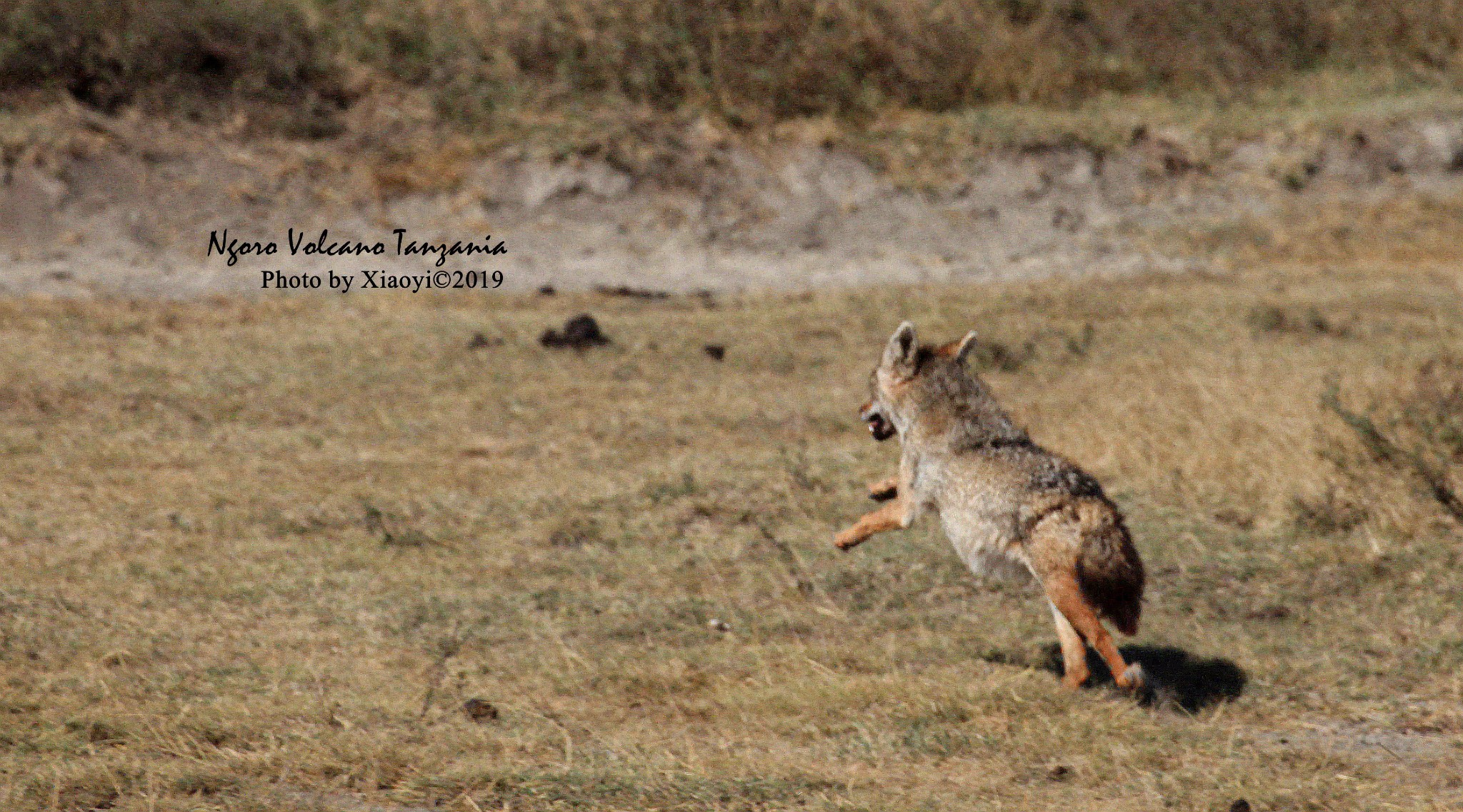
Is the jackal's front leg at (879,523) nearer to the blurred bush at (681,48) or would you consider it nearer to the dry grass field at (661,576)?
the dry grass field at (661,576)

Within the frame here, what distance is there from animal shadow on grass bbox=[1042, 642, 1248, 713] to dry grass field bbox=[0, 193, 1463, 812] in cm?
2

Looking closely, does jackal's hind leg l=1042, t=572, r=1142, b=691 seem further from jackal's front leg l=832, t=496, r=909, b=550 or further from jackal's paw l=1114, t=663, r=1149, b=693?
jackal's front leg l=832, t=496, r=909, b=550

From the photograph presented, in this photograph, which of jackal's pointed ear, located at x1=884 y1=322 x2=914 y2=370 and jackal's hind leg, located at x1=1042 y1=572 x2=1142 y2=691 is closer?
jackal's hind leg, located at x1=1042 y1=572 x2=1142 y2=691

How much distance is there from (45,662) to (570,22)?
12.1 metres

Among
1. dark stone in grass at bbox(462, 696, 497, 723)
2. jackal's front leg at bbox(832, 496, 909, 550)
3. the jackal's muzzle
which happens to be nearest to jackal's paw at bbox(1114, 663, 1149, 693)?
jackal's front leg at bbox(832, 496, 909, 550)

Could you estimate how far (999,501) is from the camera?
6.26m

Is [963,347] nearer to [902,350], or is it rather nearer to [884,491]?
[902,350]

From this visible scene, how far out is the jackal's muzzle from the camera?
6852 mm

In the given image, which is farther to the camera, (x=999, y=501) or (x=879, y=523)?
(x=879, y=523)

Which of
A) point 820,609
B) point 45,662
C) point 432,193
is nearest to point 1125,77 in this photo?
point 432,193

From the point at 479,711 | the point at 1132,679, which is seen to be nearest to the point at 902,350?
the point at 1132,679

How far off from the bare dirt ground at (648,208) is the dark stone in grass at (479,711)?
845 cm

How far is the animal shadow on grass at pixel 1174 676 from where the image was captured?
6.41 m

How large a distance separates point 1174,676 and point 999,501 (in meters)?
1.09
